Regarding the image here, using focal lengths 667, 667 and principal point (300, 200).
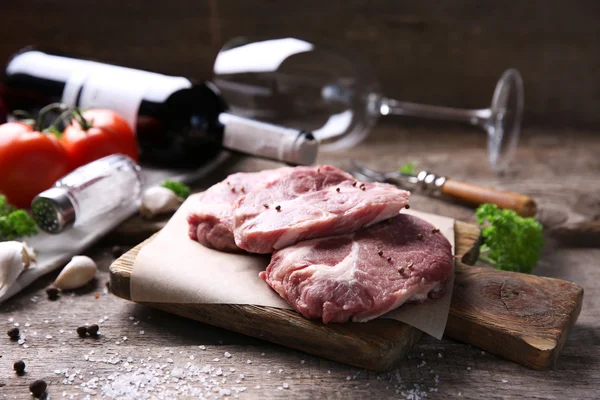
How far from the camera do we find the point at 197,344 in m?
2.03

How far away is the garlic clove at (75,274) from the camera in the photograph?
7.61 ft

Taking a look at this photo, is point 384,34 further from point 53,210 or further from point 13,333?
point 13,333

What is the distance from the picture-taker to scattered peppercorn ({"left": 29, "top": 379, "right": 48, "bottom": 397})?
175 centimetres

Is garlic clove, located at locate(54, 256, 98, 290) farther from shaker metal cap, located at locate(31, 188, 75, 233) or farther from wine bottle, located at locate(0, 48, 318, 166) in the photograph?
wine bottle, located at locate(0, 48, 318, 166)

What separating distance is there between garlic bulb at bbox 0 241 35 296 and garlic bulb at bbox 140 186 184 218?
1.84ft

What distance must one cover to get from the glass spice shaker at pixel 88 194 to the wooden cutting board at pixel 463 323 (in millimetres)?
456

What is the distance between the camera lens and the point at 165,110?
10.4 feet

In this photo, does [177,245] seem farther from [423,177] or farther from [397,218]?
[423,177]

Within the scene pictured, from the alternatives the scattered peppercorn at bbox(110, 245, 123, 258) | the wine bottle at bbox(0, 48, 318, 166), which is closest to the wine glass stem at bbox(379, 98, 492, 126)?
the wine bottle at bbox(0, 48, 318, 166)

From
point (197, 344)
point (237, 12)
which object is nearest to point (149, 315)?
point (197, 344)

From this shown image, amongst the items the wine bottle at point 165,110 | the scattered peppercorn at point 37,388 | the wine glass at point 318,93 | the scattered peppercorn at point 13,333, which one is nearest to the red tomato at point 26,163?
the wine bottle at point 165,110

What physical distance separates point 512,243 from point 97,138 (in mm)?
1788

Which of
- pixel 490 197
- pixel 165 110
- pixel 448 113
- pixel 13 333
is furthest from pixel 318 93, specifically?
pixel 13 333

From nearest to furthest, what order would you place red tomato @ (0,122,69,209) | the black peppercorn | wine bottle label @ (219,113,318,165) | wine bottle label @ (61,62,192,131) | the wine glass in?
the black peppercorn, red tomato @ (0,122,69,209), wine bottle label @ (219,113,318,165), wine bottle label @ (61,62,192,131), the wine glass
